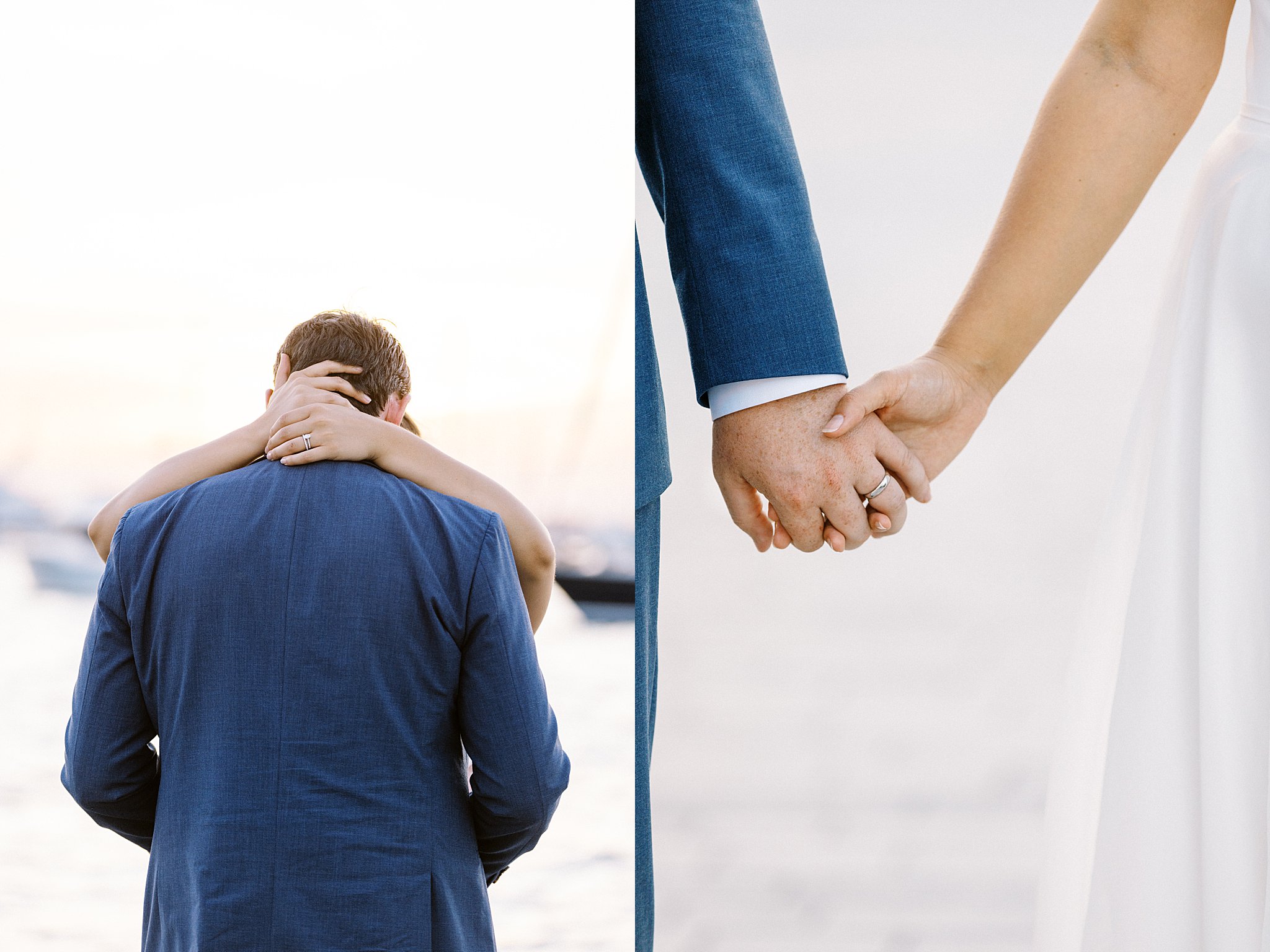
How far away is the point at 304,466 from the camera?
787 millimetres

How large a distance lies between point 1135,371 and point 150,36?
90.8 inches

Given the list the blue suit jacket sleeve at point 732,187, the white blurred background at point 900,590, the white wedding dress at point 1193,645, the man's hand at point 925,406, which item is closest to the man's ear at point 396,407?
the blue suit jacket sleeve at point 732,187

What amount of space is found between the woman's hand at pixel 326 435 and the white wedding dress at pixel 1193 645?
0.62 metres

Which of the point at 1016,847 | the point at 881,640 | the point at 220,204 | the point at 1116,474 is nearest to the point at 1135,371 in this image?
the point at 881,640

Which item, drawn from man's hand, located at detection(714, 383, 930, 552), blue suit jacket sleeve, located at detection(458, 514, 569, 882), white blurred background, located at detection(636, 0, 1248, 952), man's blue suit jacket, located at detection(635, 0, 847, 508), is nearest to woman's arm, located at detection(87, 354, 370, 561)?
blue suit jacket sleeve, located at detection(458, 514, 569, 882)

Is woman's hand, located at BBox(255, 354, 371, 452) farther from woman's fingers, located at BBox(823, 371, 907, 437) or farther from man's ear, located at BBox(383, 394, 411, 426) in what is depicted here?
woman's fingers, located at BBox(823, 371, 907, 437)

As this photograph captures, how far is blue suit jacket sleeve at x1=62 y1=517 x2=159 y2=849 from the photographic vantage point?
77 centimetres

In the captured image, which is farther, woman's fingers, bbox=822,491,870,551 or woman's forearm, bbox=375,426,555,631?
woman's fingers, bbox=822,491,870,551

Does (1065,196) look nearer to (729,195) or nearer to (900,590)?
(729,195)

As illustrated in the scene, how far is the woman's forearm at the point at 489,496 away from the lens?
817mm

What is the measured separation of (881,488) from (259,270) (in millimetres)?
622

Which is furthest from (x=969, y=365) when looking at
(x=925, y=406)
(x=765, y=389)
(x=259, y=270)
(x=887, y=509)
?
(x=259, y=270)

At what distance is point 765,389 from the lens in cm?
108

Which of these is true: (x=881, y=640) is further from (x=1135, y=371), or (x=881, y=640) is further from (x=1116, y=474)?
(x=1116, y=474)
